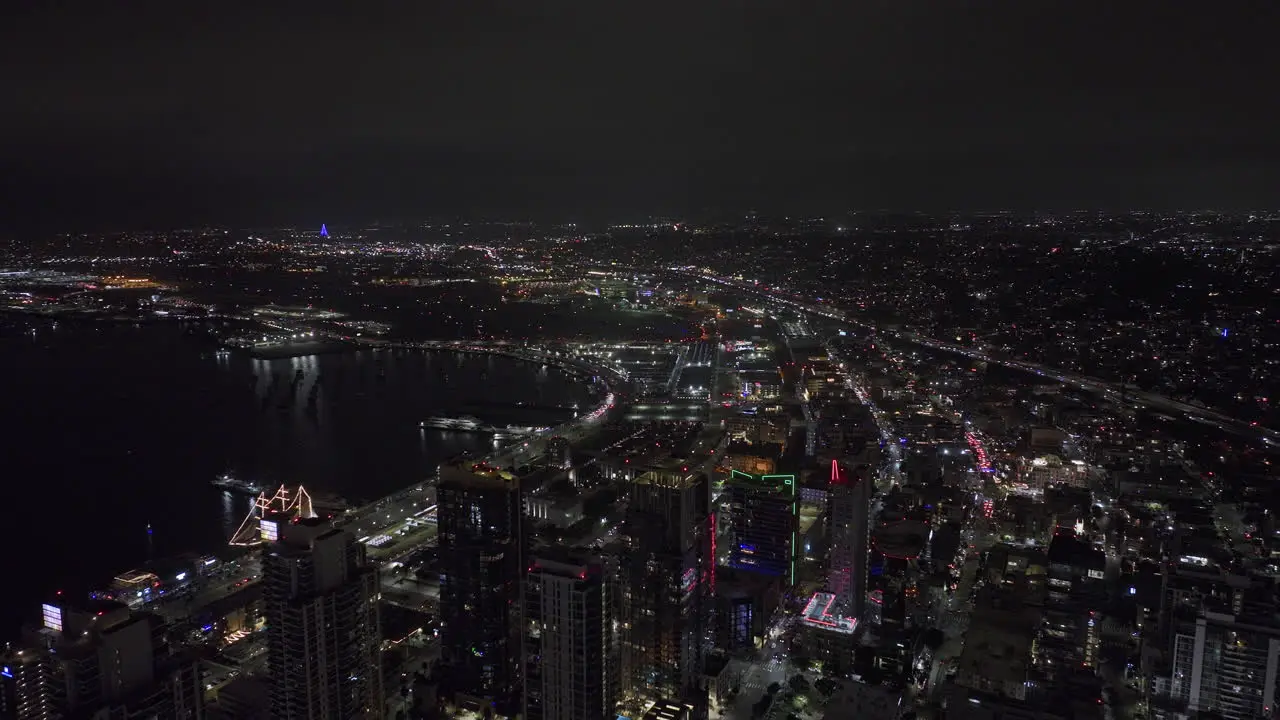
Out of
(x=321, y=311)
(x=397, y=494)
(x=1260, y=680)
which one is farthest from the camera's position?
(x=321, y=311)

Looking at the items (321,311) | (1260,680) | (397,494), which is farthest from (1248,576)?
(321,311)

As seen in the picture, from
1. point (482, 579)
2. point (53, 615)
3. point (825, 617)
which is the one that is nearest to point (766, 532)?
point (825, 617)

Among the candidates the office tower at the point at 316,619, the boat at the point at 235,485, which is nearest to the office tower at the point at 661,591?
the office tower at the point at 316,619

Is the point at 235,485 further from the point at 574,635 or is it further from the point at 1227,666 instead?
the point at 1227,666

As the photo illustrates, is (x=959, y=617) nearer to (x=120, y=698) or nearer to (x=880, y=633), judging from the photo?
(x=880, y=633)

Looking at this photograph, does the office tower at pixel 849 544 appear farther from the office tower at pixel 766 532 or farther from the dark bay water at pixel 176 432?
the dark bay water at pixel 176 432

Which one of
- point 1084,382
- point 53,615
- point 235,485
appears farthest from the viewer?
point 1084,382
